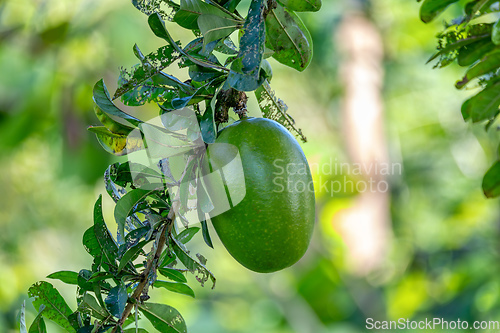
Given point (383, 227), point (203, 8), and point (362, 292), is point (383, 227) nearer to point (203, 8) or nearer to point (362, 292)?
point (362, 292)

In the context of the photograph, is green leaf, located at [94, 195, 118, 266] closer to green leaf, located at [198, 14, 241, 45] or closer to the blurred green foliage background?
green leaf, located at [198, 14, 241, 45]

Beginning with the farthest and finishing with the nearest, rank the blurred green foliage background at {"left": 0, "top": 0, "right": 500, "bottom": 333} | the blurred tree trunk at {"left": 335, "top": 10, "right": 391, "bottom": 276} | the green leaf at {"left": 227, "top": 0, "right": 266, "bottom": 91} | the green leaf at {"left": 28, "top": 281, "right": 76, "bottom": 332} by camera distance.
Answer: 1. the blurred tree trunk at {"left": 335, "top": 10, "right": 391, "bottom": 276}
2. the blurred green foliage background at {"left": 0, "top": 0, "right": 500, "bottom": 333}
3. the green leaf at {"left": 28, "top": 281, "right": 76, "bottom": 332}
4. the green leaf at {"left": 227, "top": 0, "right": 266, "bottom": 91}

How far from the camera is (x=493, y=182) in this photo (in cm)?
55

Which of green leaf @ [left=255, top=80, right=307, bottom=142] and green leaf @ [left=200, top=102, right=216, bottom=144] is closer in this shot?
green leaf @ [left=200, top=102, right=216, bottom=144]

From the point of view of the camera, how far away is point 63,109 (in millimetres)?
2660

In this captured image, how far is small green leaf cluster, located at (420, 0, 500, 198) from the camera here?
505 millimetres

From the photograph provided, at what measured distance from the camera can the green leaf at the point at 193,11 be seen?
48cm

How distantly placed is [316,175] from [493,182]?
220 centimetres

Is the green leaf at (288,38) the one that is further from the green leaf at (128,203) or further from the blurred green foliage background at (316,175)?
the blurred green foliage background at (316,175)

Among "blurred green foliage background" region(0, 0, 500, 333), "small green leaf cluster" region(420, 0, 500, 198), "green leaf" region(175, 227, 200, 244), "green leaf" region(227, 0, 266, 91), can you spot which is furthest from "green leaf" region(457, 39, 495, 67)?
"blurred green foliage background" region(0, 0, 500, 333)

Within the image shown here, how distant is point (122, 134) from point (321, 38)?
3.20m

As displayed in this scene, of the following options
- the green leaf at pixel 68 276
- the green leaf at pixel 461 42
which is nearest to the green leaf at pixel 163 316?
the green leaf at pixel 68 276

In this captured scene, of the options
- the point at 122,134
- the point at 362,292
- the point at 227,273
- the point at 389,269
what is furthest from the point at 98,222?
the point at 227,273

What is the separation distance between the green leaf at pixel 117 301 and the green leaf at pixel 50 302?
0.10 metres
